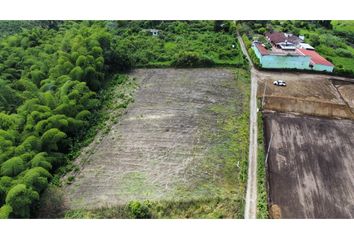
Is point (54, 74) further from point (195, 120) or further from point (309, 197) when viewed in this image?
point (309, 197)

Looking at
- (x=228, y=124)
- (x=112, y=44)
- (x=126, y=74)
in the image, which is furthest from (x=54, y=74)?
(x=228, y=124)

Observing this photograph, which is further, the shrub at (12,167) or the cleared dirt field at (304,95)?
the cleared dirt field at (304,95)

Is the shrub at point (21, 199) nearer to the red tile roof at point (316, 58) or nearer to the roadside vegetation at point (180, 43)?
the roadside vegetation at point (180, 43)

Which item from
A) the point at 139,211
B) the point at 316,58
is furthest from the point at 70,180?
the point at 316,58

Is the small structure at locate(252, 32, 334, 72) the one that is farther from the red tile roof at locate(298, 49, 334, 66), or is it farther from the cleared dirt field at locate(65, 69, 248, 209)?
the cleared dirt field at locate(65, 69, 248, 209)

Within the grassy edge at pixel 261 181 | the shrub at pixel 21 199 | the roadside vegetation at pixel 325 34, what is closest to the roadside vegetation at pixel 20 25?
the roadside vegetation at pixel 325 34

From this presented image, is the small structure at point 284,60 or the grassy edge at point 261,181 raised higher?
the small structure at point 284,60

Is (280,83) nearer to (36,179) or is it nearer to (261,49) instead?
(261,49)
